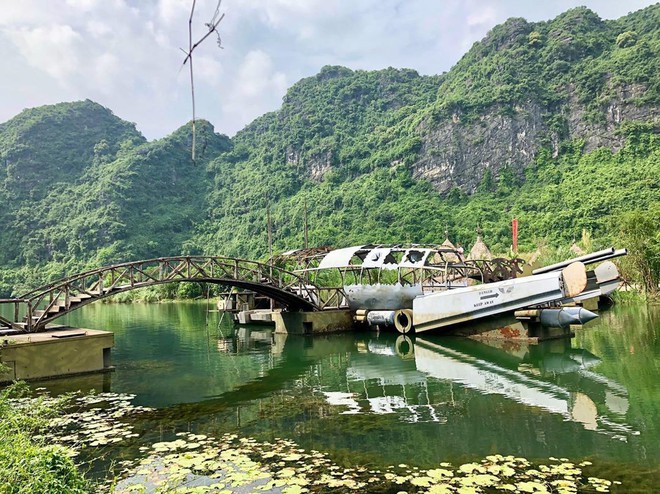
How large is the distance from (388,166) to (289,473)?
358ft

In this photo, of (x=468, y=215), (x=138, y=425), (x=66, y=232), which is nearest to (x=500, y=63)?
(x=468, y=215)

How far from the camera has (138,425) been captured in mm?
10492

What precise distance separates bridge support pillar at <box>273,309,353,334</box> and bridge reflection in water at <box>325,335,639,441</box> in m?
6.28

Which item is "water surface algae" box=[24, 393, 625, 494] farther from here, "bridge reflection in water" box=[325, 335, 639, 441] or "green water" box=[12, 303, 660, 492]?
"bridge reflection in water" box=[325, 335, 639, 441]

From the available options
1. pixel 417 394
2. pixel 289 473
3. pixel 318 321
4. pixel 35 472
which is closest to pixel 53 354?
pixel 417 394

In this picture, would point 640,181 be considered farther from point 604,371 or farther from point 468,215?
point 604,371

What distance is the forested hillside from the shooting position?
84500 millimetres

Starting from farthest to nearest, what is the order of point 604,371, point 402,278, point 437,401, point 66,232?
point 66,232 < point 402,278 < point 604,371 < point 437,401

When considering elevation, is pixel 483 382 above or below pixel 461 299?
below

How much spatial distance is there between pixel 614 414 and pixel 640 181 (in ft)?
232

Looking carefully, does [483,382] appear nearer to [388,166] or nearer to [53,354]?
[53,354]

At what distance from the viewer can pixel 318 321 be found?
Result: 27672 mm

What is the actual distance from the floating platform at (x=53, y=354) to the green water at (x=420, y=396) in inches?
27.1

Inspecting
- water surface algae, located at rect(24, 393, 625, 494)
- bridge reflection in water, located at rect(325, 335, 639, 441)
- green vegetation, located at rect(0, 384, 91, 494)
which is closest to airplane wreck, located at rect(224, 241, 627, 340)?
bridge reflection in water, located at rect(325, 335, 639, 441)
